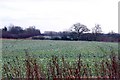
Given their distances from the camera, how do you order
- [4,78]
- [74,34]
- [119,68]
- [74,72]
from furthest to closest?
1. [74,34]
2. [4,78]
3. [119,68]
4. [74,72]

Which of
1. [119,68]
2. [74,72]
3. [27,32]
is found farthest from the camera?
[27,32]

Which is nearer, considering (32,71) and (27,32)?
(32,71)

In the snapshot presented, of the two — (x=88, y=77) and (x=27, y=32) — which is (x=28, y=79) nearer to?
(x=88, y=77)

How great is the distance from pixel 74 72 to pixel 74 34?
11.6 metres

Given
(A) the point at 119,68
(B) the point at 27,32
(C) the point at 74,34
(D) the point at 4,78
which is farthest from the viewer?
(C) the point at 74,34

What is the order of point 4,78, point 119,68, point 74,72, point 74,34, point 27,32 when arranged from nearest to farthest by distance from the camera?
point 74,72 < point 119,68 < point 4,78 < point 27,32 < point 74,34

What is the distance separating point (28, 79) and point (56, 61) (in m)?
0.57

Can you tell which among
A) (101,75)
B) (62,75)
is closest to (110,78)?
(101,75)

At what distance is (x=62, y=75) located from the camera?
4.69 m

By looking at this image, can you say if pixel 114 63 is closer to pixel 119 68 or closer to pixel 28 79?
pixel 119 68

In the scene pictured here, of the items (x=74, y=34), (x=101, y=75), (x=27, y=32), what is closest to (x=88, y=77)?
(x=101, y=75)

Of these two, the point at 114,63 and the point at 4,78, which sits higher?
the point at 114,63

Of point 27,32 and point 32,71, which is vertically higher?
point 27,32

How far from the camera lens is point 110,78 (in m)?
4.85
